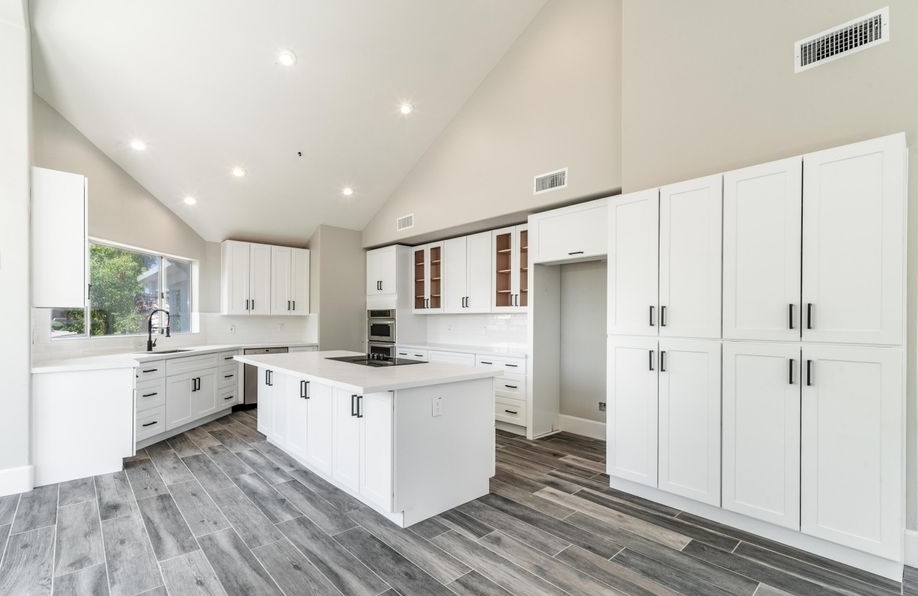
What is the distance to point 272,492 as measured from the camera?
123 inches

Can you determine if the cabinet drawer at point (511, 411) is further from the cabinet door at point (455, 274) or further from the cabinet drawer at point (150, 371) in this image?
the cabinet drawer at point (150, 371)

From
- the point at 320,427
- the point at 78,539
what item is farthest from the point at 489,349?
the point at 78,539

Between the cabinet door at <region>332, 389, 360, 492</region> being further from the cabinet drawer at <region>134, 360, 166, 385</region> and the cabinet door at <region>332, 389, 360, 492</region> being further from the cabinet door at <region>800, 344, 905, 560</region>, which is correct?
the cabinet door at <region>800, 344, 905, 560</region>

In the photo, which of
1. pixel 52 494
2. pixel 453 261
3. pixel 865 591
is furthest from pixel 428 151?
pixel 865 591

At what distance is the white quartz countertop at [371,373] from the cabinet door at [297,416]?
0.21m

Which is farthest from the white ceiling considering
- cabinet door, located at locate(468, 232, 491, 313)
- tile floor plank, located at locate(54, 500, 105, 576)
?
tile floor plank, located at locate(54, 500, 105, 576)

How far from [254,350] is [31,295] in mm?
2753

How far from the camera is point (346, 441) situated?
3010 mm

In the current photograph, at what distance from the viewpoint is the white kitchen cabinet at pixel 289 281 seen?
6.34 m

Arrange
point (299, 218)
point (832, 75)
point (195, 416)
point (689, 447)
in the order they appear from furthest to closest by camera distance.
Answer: point (299, 218) < point (195, 416) < point (689, 447) < point (832, 75)

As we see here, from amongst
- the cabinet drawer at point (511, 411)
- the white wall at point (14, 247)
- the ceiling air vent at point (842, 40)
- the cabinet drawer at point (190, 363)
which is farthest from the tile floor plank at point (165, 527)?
the ceiling air vent at point (842, 40)

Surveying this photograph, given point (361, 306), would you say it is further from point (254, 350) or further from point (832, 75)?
point (832, 75)

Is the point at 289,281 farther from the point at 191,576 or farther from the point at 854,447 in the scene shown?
the point at 854,447

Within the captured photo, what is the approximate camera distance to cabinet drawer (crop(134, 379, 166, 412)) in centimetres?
407
